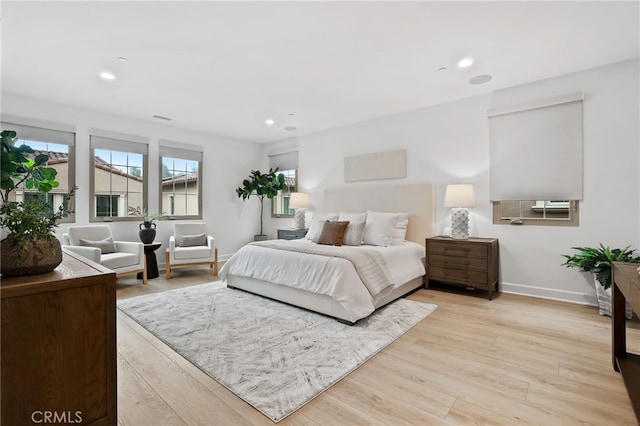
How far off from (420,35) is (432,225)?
251 centimetres

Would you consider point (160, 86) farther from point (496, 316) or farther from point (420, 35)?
point (496, 316)

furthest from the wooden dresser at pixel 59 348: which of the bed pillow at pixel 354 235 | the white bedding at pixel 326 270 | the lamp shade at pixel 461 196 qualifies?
the lamp shade at pixel 461 196

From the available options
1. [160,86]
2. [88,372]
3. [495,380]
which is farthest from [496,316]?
[160,86]

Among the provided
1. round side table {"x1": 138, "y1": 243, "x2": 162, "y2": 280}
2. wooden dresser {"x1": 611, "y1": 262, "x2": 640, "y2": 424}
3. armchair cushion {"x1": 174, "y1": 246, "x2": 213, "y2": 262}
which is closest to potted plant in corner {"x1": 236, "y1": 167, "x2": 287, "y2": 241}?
armchair cushion {"x1": 174, "y1": 246, "x2": 213, "y2": 262}

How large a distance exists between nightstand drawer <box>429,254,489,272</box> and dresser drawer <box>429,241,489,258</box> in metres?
0.05

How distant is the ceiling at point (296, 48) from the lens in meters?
2.30

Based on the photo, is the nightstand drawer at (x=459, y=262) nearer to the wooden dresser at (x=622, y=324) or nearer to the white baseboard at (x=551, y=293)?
the white baseboard at (x=551, y=293)

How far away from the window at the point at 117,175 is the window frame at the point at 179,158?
0.26 m

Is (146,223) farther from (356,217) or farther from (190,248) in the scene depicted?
(356,217)

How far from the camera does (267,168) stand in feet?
22.4

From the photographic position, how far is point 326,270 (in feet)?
9.72

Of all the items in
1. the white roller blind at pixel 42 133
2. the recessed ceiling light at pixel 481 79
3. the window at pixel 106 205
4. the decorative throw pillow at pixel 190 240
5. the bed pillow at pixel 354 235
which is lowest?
the decorative throw pillow at pixel 190 240

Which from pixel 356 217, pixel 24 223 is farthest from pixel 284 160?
pixel 24 223

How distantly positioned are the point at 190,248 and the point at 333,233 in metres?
2.42
